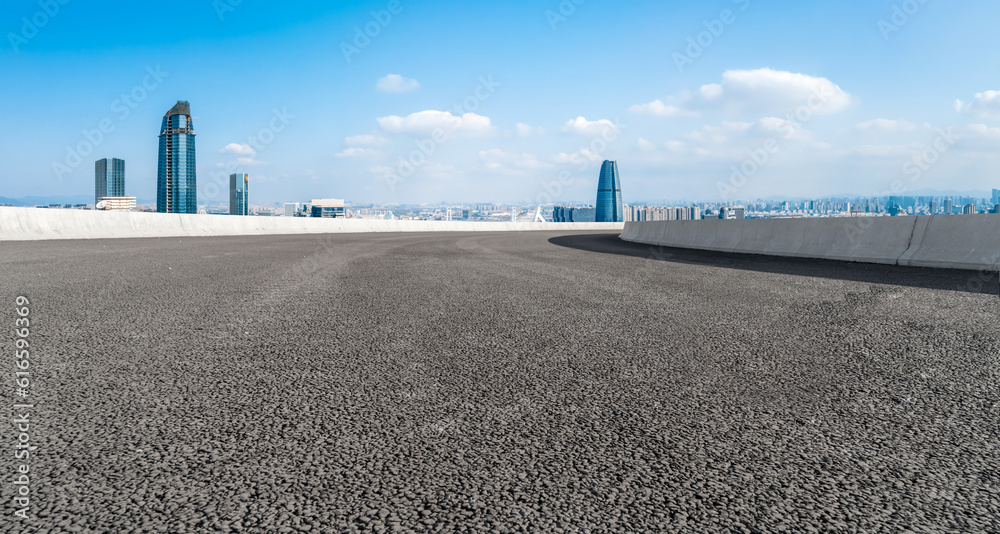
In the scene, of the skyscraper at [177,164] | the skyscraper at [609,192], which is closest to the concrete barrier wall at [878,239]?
the skyscraper at [609,192]

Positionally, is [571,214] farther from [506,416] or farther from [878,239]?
[506,416]

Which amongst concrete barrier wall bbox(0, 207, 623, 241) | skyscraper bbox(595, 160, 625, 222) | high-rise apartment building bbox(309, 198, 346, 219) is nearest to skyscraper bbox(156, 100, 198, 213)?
high-rise apartment building bbox(309, 198, 346, 219)

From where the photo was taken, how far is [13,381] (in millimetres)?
3832

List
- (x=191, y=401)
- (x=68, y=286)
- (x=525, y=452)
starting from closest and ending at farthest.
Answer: (x=525, y=452) < (x=191, y=401) < (x=68, y=286)

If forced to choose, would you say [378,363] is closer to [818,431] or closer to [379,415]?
[379,415]

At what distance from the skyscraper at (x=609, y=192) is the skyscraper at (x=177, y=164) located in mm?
116810

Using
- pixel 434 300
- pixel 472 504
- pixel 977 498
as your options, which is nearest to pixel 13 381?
pixel 472 504

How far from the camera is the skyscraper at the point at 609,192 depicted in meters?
137

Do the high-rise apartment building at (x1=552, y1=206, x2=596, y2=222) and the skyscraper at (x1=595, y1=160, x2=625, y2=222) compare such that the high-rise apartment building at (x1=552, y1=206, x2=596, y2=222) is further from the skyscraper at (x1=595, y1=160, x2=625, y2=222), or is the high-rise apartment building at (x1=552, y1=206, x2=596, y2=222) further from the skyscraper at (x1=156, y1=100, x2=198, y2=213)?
the skyscraper at (x1=156, y1=100, x2=198, y2=213)

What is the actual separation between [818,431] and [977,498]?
77cm

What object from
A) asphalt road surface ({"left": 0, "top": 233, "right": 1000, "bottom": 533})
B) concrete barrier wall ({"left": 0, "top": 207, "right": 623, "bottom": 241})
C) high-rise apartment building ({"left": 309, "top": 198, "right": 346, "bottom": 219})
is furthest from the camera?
high-rise apartment building ({"left": 309, "top": 198, "right": 346, "bottom": 219})

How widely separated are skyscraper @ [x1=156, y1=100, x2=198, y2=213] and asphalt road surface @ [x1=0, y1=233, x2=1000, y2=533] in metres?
192

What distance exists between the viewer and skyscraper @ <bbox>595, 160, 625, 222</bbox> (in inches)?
5379

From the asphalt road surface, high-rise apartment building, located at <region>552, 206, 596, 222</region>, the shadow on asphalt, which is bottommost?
the asphalt road surface
